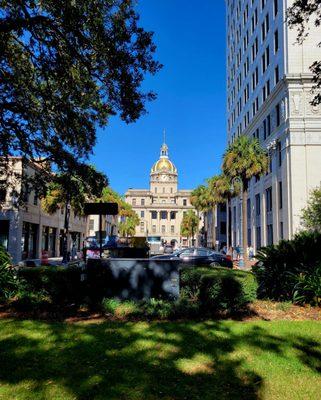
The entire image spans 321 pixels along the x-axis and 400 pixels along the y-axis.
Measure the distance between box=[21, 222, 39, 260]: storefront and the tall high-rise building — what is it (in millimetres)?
25343

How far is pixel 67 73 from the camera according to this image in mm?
10977

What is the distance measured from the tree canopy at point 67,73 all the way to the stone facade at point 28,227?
1280cm

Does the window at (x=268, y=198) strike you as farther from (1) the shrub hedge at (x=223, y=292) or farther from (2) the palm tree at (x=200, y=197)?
(1) the shrub hedge at (x=223, y=292)

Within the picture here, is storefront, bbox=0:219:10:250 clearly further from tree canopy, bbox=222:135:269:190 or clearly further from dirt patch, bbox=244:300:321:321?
dirt patch, bbox=244:300:321:321

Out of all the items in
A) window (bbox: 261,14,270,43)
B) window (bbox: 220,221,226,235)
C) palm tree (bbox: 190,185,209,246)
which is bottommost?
window (bbox: 220,221,226,235)

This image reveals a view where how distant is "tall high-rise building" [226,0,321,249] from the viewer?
3128 cm

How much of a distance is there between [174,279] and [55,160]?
7.14m

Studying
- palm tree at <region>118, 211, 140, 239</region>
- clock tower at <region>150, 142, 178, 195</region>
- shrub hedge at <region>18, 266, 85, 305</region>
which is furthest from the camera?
clock tower at <region>150, 142, 178, 195</region>

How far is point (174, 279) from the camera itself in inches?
369

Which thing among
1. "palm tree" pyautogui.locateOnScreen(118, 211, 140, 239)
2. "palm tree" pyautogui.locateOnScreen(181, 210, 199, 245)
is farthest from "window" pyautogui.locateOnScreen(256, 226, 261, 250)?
"palm tree" pyautogui.locateOnScreen(181, 210, 199, 245)

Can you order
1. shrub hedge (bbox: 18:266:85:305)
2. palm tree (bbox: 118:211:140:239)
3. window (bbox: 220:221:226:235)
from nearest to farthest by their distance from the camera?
shrub hedge (bbox: 18:266:85:305), window (bbox: 220:221:226:235), palm tree (bbox: 118:211:140:239)

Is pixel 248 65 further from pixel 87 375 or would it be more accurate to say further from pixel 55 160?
pixel 87 375

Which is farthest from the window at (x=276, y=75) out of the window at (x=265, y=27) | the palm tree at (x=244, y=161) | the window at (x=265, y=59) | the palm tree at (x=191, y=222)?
the palm tree at (x=191, y=222)

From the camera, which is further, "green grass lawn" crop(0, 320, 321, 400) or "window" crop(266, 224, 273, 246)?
"window" crop(266, 224, 273, 246)
